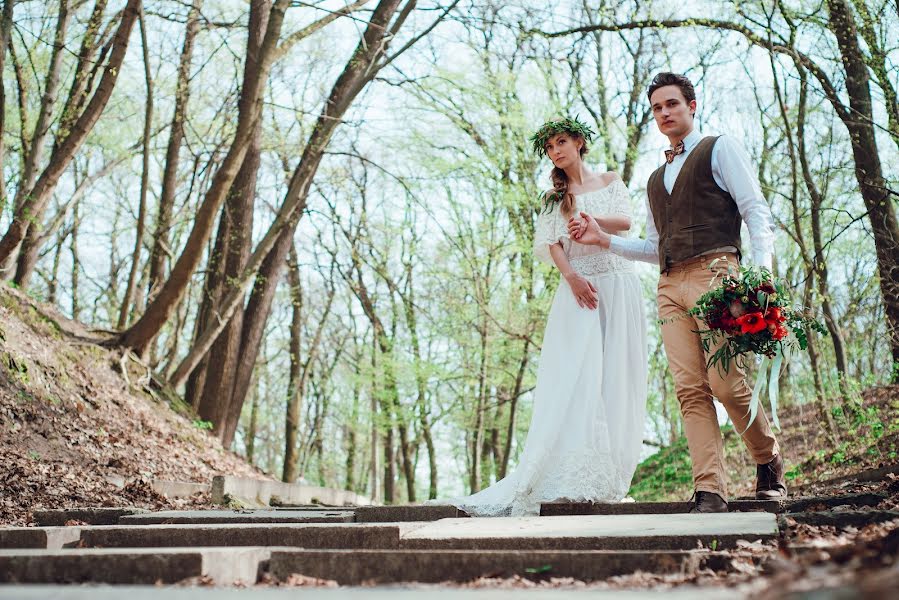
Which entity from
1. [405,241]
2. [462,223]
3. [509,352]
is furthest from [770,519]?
[405,241]

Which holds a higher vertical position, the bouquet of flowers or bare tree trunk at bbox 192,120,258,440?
bare tree trunk at bbox 192,120,258,440

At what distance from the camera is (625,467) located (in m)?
5.58

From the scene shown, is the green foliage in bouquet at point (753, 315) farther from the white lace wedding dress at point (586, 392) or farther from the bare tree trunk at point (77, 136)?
the bare tree trunk at point (77, 136)

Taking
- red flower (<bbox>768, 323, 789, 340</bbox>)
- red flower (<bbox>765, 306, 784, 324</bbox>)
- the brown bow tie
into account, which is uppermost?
the brown bow tie

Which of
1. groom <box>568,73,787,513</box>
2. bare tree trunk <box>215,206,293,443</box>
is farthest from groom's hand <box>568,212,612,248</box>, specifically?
bare tree trunk <box>215,206,293,443</box>

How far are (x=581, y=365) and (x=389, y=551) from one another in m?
3.27

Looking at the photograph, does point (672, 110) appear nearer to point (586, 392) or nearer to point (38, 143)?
point (586, 392)

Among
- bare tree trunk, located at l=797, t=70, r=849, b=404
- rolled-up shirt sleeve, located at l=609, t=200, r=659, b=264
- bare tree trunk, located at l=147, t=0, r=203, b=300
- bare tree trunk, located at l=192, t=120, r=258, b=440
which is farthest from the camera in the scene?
bare tree trunk, located at l=147, t=0, r=203, b=300

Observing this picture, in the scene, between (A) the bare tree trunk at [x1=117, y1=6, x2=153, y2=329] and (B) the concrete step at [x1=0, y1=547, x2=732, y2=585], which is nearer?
(B) the concrete step at [x1=0, y1=547, x2=732, y2=585]

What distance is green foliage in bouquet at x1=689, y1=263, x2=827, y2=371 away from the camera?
4320mm

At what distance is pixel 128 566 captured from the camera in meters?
2.59

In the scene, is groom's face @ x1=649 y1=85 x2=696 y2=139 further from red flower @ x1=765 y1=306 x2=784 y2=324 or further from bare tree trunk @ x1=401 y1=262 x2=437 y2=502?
bare tree trunk @ x1=401 y1=262 x2=437 y2=502

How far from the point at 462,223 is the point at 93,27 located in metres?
8.90

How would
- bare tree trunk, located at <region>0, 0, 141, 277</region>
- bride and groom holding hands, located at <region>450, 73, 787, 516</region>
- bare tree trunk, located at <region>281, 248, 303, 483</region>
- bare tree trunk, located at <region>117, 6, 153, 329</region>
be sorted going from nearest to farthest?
bride and groom holding hands, located at <region>450, 73, 787, 516</region> → bare tree trunk, located at <region>0, 0, 141, 277</region> → bare tree trunk, located at <region>117, 6, 153, 329</region> → bare tree trunk, located at <region>281, 248, 303, 483</region>
